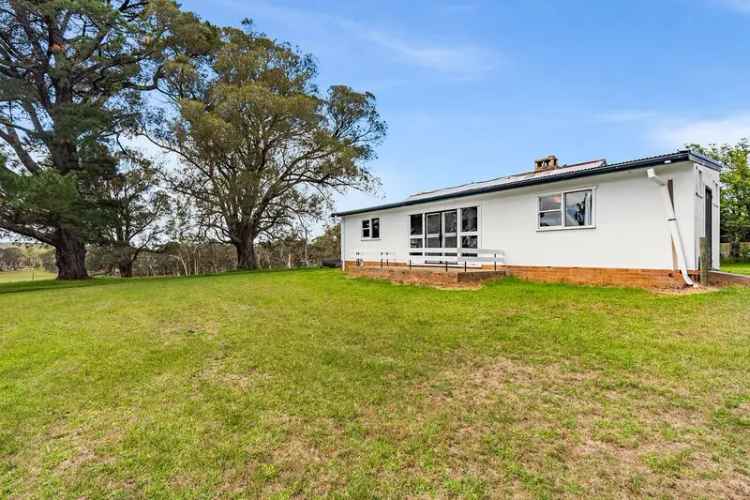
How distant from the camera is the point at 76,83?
1733 centimetres

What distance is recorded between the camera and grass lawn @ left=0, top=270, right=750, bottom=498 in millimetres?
2030

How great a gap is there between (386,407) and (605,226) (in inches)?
312

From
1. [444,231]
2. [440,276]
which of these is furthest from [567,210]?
[444,231]

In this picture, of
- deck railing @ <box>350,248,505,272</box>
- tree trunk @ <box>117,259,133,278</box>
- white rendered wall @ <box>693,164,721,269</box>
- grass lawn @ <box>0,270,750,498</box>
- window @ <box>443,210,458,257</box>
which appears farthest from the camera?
tree trunk @ <box>117,259,133,278</box>

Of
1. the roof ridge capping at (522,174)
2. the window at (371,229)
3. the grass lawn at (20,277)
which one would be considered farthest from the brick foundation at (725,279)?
the grass lawn at (20,277)

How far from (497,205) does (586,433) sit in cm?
889

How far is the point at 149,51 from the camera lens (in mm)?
17344

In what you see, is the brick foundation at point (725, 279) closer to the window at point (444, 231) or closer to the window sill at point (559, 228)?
the window sill at point (559, 228)

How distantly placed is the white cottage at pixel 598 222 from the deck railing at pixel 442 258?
6 cm

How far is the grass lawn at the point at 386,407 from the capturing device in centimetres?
203

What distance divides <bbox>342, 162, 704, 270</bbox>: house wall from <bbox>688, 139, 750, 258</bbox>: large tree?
2063 centimetres

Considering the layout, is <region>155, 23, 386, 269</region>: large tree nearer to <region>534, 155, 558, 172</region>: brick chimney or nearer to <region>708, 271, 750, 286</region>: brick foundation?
<region>534, 155, 558, 172</region>: brick chimney

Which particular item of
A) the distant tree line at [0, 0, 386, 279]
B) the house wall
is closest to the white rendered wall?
the house wall

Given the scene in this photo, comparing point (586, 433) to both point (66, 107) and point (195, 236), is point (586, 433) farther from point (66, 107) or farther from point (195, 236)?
point (195, 236)
